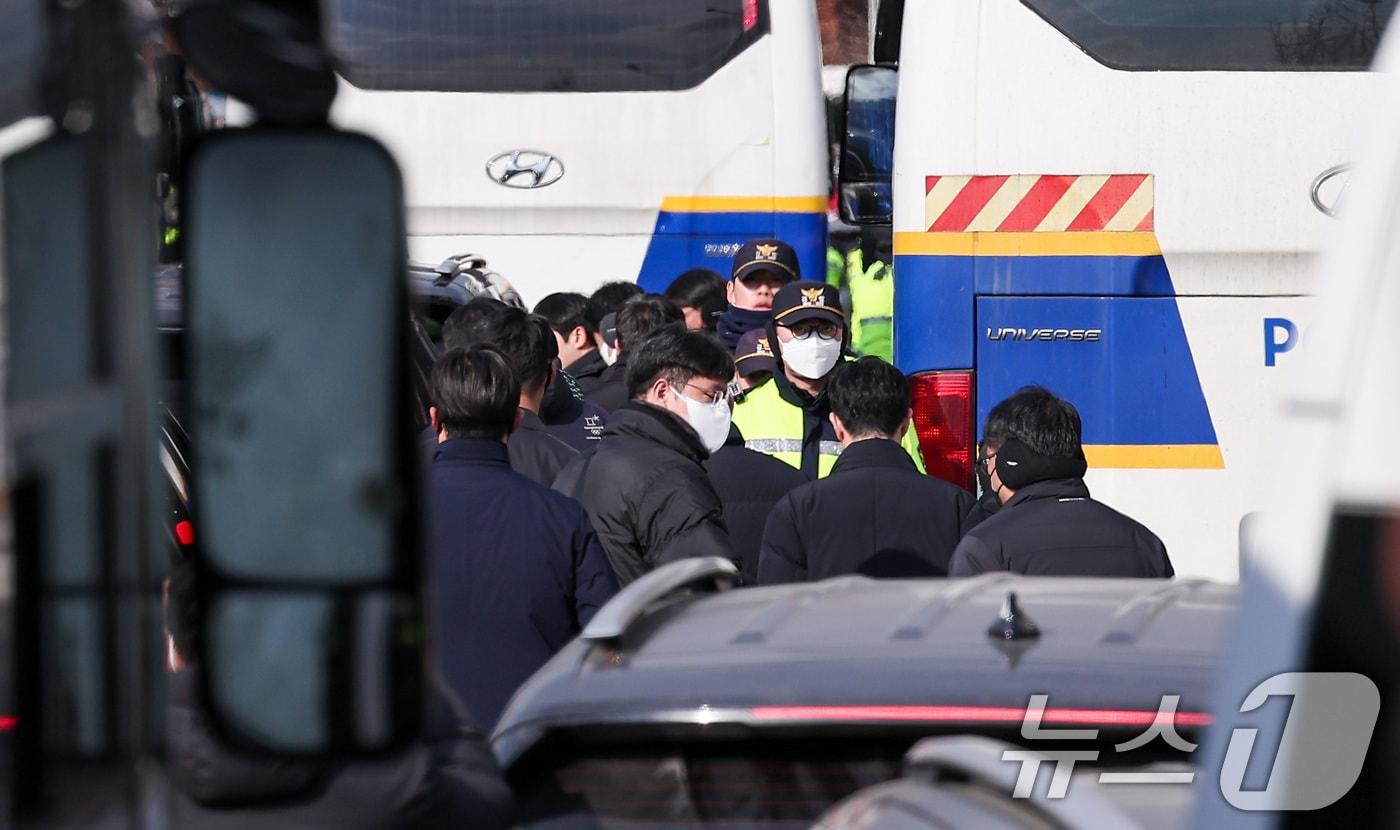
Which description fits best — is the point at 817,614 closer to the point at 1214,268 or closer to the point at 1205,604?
the point at 1205,604

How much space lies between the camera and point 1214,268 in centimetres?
659

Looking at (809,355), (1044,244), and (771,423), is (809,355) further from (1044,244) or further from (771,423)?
(1044,244)

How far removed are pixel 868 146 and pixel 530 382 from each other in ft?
8.23

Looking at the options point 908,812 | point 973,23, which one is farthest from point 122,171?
point 973,23

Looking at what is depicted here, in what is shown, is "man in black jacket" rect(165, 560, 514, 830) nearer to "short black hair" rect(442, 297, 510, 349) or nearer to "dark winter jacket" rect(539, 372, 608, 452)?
"short black hair" rect(442, 297, 510, 349)

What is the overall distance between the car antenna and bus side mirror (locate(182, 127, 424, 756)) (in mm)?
1438

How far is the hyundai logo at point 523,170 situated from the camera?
27.7ft

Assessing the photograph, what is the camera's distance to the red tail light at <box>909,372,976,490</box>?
261 inches

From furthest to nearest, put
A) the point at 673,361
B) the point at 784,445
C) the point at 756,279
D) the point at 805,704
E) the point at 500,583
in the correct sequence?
the point at 756,279
the point at 784,445
the point at 673,361
the point at 500,583
the point at 805,704

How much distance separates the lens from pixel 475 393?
14.2 feet

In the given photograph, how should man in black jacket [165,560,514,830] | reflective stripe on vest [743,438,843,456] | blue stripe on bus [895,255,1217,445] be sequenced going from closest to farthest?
1. man in black jacket [165,560,514,830]
2. reflective stripe on vest [743,438,843,456]
3. blue stripe on bus [895,255,1217,445]

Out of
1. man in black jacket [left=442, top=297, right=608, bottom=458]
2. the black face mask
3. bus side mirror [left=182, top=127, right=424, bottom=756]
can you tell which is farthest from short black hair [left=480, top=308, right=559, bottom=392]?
bus side mirror [left=182, top=127, right=424, bottom=756]

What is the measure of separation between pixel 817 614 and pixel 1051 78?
4.15 metres

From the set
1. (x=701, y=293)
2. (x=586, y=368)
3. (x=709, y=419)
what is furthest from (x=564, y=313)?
(x=709, y=419)
